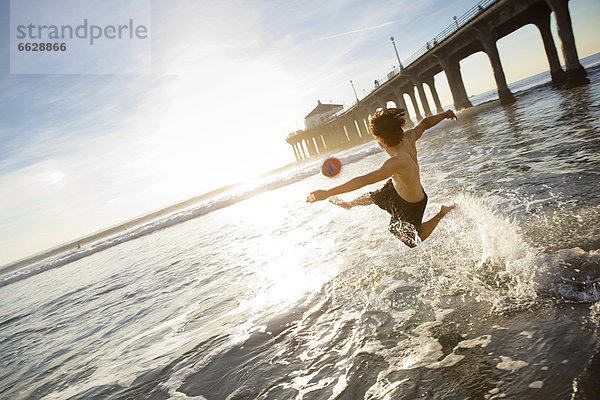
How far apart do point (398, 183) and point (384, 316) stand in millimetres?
1411

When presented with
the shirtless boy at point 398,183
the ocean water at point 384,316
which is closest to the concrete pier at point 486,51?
the ocean water at point 384,316

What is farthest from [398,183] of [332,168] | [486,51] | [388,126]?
[486,51]

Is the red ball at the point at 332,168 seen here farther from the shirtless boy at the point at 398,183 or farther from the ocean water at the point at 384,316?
the ocean water at the point at 384,316

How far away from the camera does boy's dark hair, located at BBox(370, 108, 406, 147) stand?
3.12 meters

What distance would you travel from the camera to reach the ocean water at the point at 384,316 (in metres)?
1.95

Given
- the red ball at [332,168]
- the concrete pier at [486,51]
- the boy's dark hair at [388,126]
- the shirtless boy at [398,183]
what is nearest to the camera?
the shirtless boy at [398,183]

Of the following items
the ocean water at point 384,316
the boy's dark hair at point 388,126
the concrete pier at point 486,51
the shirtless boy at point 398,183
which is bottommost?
the ocean water at point 384,316

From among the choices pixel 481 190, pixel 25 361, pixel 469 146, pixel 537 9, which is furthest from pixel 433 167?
pixel 537 9

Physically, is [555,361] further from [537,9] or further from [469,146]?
[537,9]

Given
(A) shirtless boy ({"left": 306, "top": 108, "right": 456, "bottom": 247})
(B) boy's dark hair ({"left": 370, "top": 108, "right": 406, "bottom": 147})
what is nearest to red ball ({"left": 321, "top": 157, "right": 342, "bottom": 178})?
(A) shirtless boy ({"left": 306, "top": 108, "right": 456, "bottom": 247})

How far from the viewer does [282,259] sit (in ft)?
18.9

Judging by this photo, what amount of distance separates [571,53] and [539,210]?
18588 mm

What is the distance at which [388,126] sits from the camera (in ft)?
10.3

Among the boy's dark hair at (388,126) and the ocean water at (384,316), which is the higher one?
the boy's dark hair at (388,126)
